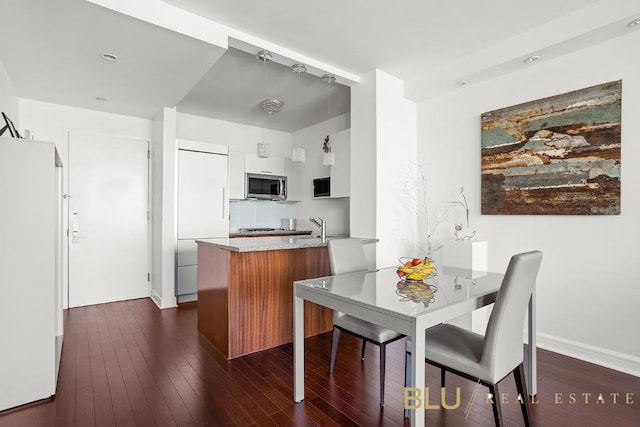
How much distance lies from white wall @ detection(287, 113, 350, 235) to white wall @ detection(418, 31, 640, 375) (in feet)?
5.89

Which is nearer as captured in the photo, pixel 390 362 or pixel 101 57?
pixel 390 362

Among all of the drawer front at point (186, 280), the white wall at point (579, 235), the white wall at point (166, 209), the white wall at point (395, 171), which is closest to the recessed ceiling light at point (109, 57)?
the white wall at point (166, 209)

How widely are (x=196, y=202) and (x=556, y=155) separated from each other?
3.88 meters

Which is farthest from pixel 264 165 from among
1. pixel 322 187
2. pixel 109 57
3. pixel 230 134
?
pixel 109 57

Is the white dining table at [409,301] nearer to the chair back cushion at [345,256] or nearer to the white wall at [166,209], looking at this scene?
the chair back cushion at [345,256]

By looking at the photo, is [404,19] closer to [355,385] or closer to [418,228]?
[418,228]

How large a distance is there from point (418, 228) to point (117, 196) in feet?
12.4

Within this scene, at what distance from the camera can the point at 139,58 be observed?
2.67 m

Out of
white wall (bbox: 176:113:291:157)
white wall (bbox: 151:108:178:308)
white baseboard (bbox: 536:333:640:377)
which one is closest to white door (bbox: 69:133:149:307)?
white wall (bbox: 151:108:178:308)

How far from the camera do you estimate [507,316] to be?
4.82 ft

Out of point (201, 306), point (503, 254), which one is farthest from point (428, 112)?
point (201, 306)

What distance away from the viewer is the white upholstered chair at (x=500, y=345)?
143 centimetres

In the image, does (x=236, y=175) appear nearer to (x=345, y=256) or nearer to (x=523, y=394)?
(x=345, y=256)

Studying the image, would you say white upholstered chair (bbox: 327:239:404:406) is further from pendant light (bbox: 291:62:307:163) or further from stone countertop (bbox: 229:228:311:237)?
stone countertop (bbox: 229:228:311:237)
